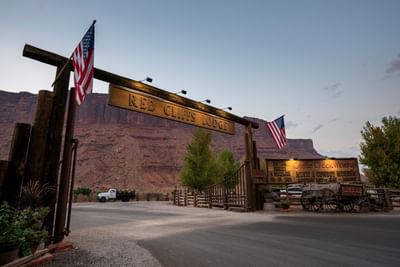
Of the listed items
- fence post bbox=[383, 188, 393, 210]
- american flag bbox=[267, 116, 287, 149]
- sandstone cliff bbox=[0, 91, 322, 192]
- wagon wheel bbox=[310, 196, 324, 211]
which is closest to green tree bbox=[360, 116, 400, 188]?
fence post bbox=[383, 188, 393, 210]

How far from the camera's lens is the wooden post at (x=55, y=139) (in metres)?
4.97

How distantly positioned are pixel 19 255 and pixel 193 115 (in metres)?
7.90

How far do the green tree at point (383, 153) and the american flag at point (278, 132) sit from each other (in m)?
9.06

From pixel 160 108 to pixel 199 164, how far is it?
19.2 meters

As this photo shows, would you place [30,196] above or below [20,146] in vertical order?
below

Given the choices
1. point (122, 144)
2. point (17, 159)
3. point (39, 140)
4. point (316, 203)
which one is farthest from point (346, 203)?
point (122, 144)

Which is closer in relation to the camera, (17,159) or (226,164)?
(17,159)

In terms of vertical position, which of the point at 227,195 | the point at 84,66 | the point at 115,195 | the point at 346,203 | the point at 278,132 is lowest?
the point at 115,195

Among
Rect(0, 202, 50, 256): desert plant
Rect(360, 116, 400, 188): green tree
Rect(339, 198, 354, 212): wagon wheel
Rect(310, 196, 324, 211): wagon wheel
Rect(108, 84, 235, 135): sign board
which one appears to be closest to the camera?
Rect(0, 202, 50, 256): desert plant

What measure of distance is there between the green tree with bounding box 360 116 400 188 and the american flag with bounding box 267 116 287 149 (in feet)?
29.7

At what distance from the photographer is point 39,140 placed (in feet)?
16.0

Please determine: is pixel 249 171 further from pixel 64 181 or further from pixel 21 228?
pixel 21 228

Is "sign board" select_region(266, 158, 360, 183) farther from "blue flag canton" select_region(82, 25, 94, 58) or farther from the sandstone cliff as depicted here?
the sandstone cliff

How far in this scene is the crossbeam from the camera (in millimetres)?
5629
